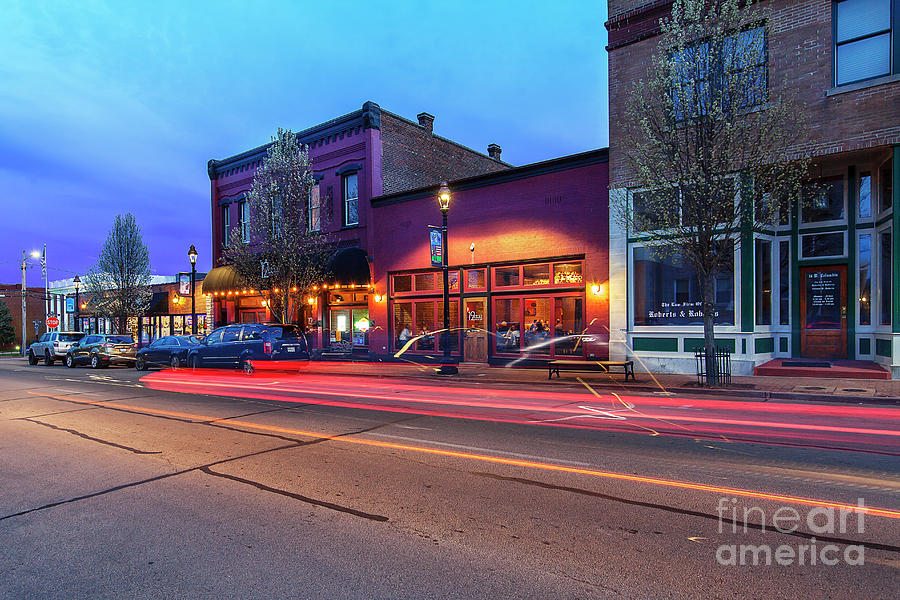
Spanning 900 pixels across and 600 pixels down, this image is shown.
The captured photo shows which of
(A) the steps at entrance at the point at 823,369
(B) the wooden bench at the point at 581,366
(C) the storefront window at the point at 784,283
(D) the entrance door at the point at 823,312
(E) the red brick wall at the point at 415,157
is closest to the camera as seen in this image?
(A) the steps at entrance at the point at 823,369

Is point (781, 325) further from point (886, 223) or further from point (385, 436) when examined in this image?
point (385, 436)

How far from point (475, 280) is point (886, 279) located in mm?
12410

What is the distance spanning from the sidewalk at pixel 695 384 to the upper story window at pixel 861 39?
25.8 ft

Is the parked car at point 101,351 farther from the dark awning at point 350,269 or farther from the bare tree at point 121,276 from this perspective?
the dark awning at point 350,269

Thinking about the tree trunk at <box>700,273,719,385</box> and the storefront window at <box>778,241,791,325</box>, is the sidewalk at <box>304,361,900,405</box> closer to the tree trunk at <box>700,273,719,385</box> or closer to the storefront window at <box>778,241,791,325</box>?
the tree trunk at <box>700,273,719,385</box>

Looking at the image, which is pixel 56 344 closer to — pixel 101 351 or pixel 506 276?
pixel 101 351

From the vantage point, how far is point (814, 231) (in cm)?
1525

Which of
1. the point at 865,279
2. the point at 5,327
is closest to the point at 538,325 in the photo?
the point at 865,279

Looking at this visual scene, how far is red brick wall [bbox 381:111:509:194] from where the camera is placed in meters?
24.5

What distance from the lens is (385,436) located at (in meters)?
7.88

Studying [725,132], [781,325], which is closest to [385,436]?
[725,132]

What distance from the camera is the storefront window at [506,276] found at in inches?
772

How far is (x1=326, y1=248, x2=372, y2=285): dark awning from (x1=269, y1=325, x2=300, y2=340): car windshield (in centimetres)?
394

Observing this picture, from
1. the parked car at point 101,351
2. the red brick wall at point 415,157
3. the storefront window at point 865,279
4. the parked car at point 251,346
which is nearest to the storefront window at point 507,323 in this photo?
the parked car at point 251,346
